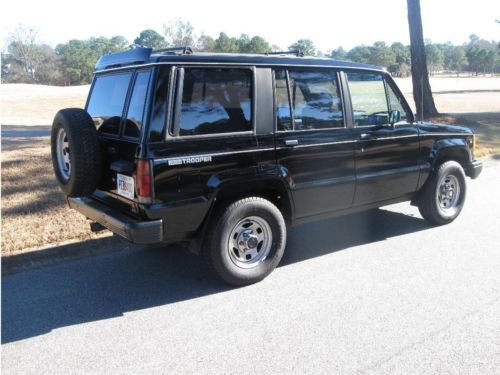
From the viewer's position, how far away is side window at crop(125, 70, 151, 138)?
12.7ft

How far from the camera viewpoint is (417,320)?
357 cm

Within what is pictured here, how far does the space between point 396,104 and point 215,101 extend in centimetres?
242

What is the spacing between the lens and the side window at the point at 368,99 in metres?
5.06

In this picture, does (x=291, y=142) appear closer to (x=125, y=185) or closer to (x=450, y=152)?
(x=125, y=185)

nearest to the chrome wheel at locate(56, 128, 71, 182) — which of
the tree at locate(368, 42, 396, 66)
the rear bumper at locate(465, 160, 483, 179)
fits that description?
the rear bumper at locate(465, 160, 483, 179)

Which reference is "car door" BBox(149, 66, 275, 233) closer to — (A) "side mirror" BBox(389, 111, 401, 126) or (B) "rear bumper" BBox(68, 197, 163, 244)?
(B) "rear bumper" BBox(68, 197, 163, 244)

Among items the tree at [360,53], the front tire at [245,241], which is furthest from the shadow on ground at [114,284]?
the tree at [360,53]

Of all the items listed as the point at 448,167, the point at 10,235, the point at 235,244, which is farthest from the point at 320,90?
the point at 10,235

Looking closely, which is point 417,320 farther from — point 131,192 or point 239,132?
point 131,192

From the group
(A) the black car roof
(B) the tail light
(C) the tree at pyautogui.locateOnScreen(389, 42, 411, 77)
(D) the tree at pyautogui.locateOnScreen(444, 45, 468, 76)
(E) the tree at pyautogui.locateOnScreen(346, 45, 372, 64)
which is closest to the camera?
(B) the tail light

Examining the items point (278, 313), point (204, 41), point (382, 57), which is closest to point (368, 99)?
point (278, 313)

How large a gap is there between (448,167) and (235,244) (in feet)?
10.0

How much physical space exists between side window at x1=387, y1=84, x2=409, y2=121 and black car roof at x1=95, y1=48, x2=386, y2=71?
78cm

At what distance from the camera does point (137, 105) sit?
3959 mm
